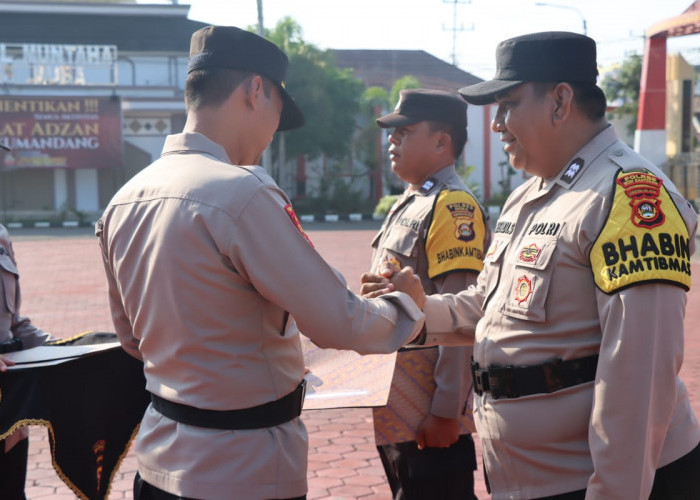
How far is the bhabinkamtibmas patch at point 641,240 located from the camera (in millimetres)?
2096

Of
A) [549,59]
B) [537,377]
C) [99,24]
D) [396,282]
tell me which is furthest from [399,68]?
[537,377]

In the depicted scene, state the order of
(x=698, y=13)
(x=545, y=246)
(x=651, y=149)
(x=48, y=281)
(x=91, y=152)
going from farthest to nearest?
(x=91, y=152) → (x=651, y=149) → (x=698, y=13) → (x=48, y=281) → (x=545, y=246)

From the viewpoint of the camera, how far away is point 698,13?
22.6 m

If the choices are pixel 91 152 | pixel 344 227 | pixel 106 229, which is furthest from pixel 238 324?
pixel 91 152

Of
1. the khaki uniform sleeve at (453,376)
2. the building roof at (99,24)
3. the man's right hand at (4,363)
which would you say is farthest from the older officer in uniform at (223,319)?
the building roof at (99,24)

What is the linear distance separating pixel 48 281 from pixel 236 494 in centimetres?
1280

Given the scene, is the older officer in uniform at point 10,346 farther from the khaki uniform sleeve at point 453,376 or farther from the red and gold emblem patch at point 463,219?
the red and gold emblem patch at point 463,219

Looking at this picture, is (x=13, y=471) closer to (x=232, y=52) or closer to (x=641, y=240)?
(x=232, y=52)

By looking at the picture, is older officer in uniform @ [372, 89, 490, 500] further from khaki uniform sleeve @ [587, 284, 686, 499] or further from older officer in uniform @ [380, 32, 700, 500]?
khaki uniform sleeve @ [587, 284, 686, 499]

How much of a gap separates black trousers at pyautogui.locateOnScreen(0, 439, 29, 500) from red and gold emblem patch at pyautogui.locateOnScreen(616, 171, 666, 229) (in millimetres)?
2543

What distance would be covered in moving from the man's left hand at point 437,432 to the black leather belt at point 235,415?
131cm

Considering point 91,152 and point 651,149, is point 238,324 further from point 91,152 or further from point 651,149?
point 91,152

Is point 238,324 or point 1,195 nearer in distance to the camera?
point 238,324

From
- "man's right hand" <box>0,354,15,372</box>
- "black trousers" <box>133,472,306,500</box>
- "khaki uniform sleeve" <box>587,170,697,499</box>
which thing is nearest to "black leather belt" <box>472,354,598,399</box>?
"khaki uniform sleeve" <box>587,170,697,499</box>
